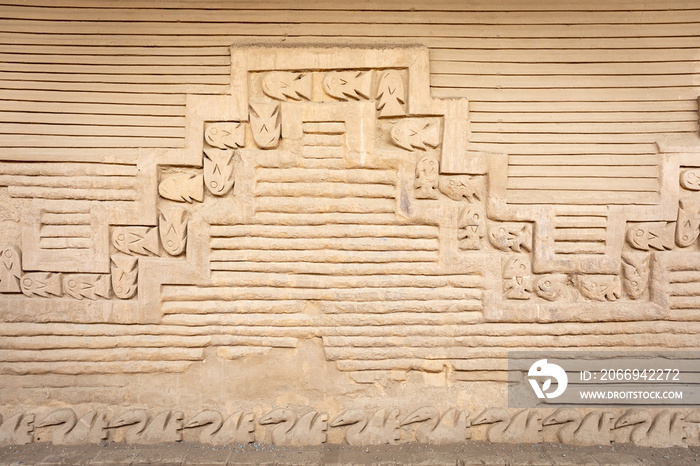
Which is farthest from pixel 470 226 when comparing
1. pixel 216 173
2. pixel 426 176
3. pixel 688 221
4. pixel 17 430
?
pixel 17 430

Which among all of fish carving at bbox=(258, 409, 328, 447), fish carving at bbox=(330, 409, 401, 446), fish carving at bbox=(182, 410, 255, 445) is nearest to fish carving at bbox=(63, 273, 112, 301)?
fish carving at bbox=(182, 410, 255, 445)

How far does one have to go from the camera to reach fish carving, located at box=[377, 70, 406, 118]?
132 inches

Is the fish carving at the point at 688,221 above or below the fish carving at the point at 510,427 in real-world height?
above

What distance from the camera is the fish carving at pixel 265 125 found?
132 inches

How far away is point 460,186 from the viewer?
11.1 feet

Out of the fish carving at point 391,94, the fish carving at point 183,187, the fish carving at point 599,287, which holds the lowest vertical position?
the fish carving at point 599,287

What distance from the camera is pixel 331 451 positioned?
10.9 feet

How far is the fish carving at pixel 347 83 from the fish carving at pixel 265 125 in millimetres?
402

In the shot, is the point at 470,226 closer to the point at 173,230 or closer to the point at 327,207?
the point at 327,207

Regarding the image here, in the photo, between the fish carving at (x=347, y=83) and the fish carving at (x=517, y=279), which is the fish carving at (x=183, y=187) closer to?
the fish carving at (x=347, y=83)

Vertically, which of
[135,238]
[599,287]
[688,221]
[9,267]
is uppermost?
[688,221]

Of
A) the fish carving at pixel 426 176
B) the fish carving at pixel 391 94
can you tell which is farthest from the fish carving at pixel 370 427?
the fish carving at pixel 391 94

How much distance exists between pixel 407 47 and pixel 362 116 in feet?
1.81

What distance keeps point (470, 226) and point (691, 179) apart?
156 centimetres
